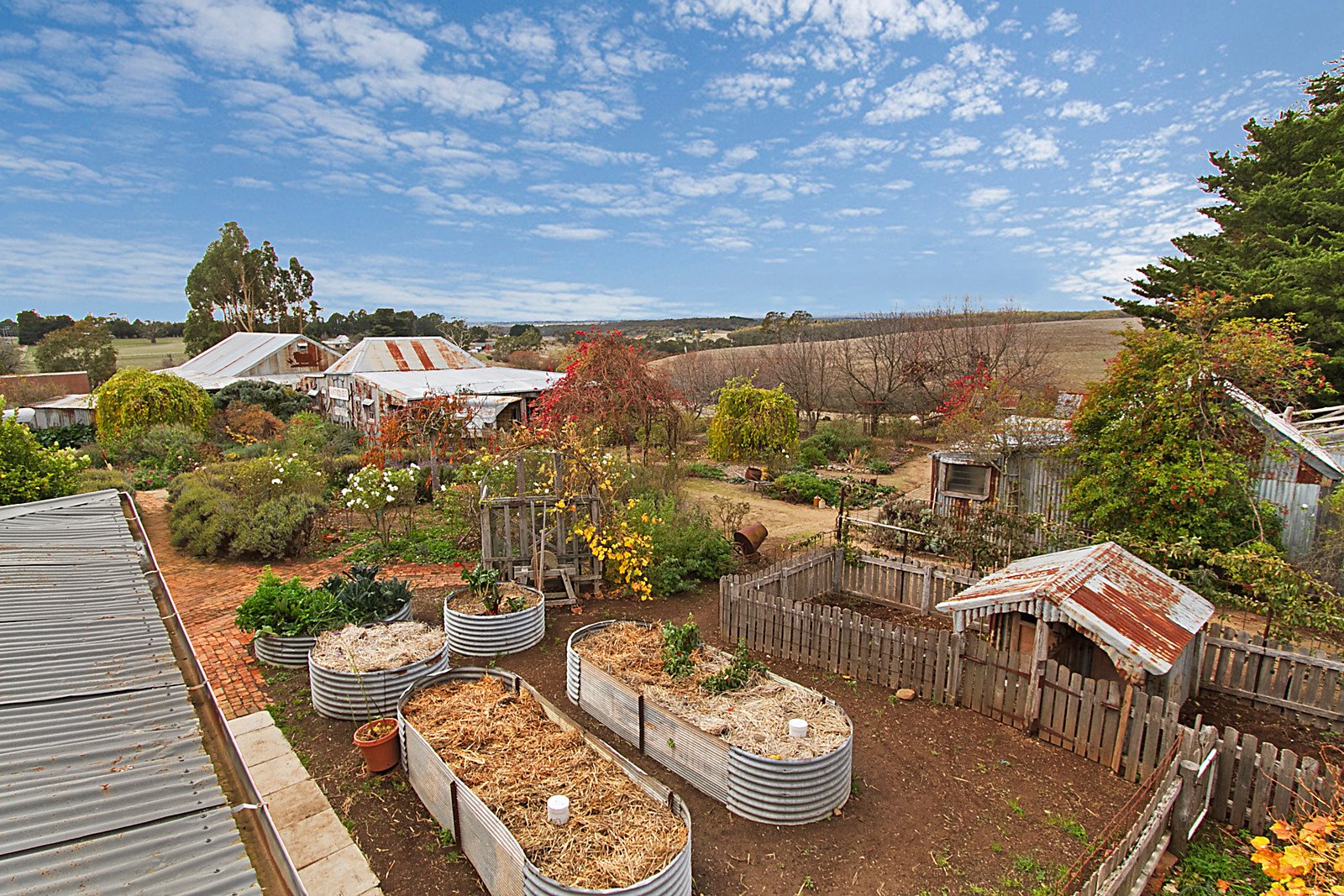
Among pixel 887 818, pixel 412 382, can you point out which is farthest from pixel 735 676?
pixel 412 382

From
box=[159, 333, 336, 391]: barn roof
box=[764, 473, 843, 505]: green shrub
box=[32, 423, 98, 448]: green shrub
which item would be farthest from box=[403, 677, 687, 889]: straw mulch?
box=[159, 333, 336, 391]: barn roof

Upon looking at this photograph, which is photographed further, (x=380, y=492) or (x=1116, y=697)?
(x=380, y=492)

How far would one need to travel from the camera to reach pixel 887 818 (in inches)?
213

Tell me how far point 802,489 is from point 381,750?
1378cm

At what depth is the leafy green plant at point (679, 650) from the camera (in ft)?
22.1

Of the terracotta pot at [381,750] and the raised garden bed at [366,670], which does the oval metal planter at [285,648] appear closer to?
the raised garden bed at [366,670]

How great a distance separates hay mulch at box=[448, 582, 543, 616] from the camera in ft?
28.5

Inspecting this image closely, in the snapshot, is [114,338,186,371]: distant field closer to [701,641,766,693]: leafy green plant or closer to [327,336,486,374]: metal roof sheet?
[327,336,486,374]: metal roof sheet

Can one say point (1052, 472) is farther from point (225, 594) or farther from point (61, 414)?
point (61, 414)

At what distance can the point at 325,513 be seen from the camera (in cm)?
1399

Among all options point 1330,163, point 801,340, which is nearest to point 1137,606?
point 1330,163

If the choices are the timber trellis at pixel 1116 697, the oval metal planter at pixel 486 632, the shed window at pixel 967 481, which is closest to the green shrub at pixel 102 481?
the oval metal planter at pixel 486 632

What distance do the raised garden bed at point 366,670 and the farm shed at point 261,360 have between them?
2788 centimetres

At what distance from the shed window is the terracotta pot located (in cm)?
1155
